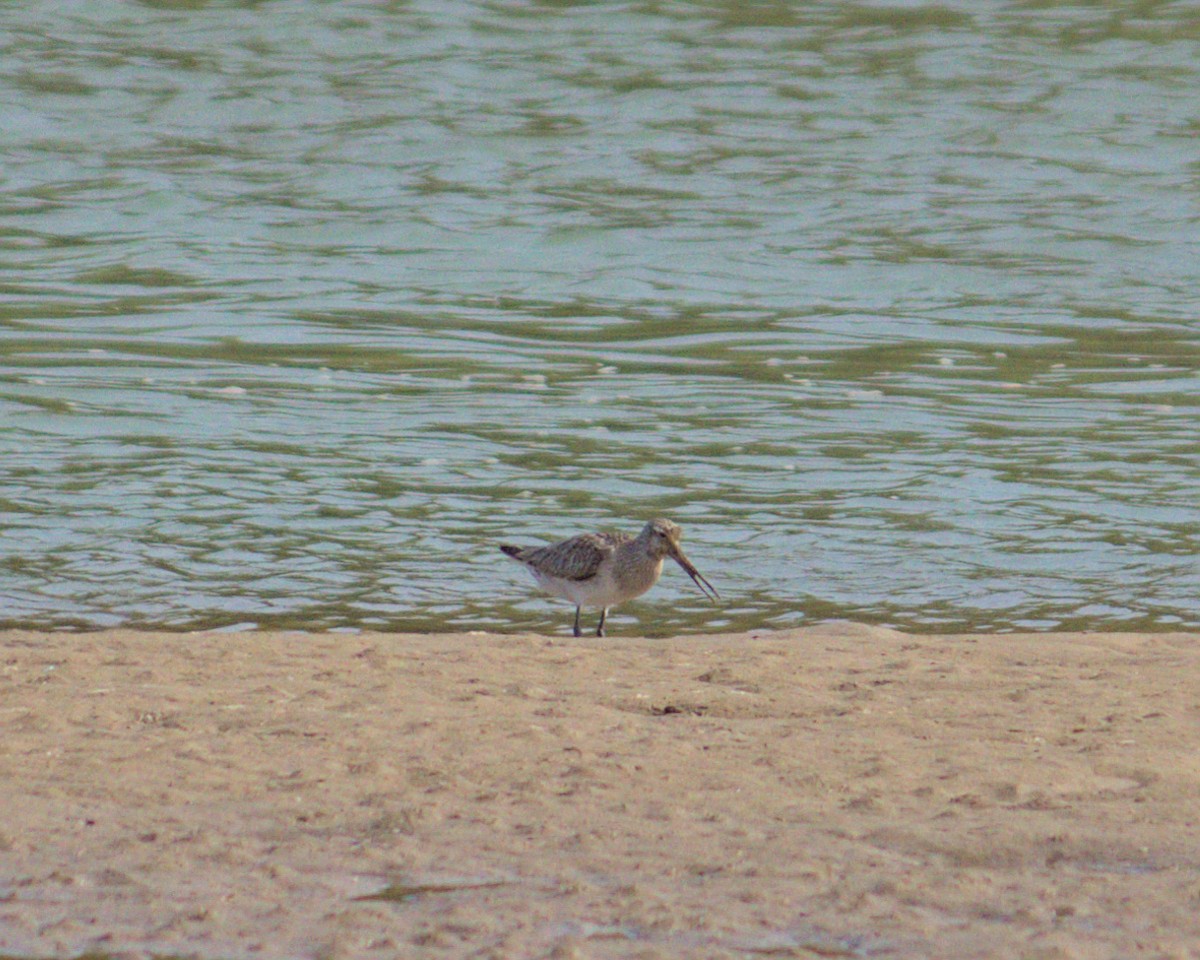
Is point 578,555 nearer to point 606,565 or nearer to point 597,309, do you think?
point 606,565

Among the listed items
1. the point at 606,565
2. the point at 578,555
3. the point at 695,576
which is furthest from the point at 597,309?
the point at 606,565

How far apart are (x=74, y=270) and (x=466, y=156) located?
25.0 feet

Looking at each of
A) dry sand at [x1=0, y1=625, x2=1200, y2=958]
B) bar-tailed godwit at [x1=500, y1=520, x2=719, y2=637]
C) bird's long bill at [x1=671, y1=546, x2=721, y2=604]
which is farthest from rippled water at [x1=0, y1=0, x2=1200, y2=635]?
dry sand at [x1=0, y1=625, x2=1200, y2=958]

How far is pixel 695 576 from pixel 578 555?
61 cm

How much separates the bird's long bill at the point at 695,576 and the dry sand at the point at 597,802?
1248 millimetres

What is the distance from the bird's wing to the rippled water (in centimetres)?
48

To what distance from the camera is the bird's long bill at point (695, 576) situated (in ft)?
32.1

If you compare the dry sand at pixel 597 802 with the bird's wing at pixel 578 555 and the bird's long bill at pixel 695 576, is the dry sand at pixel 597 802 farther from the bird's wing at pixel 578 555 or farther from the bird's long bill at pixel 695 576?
the bird's long bill at pixel 695 576

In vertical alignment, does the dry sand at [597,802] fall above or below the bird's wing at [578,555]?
above

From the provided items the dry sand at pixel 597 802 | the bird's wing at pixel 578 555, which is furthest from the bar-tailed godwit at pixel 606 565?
the dry sand at pixel 597 802

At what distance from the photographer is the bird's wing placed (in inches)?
376

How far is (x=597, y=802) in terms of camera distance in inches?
244

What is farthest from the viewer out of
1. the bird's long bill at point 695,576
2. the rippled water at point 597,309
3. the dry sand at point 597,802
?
the rippled water at point 597,309

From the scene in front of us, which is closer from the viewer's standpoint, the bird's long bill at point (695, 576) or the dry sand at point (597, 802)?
the dry sand at point (597, 802)
